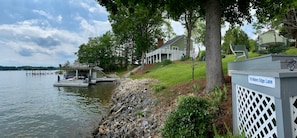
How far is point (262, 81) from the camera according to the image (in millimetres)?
2254

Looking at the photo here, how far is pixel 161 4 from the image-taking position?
6586 millimetres

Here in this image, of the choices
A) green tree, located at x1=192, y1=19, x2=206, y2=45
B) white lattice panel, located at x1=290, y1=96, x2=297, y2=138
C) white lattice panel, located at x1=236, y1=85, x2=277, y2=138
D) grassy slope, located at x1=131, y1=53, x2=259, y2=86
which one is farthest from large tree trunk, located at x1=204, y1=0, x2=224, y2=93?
green tree, located at x1=192, y1=19, x2=206, y2=45

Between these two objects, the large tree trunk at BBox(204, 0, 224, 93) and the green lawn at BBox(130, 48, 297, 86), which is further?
the green lawn at BBox(130, 48, 297, 86)

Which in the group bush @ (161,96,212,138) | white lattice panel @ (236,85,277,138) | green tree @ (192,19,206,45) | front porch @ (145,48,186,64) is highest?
green tree @ (192,19,206,45)

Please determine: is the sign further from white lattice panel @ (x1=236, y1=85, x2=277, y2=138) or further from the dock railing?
white lattice panel @ (x1=236, y1=85, x2=277, y2=138)

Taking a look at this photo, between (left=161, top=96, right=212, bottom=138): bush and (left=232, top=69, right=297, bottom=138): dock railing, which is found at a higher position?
(left=232, top=69, right=297, bottom=138): dock railing

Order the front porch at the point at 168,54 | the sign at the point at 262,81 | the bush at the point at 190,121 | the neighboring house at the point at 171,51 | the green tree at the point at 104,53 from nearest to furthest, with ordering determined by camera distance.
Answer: the sign at the point at 262,81, the bush at the point at 190,121, the front porch at the point at 168,54, the neighboring house at the point at 171,51, the green tree at the point at 104,53

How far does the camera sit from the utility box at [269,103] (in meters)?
1.91

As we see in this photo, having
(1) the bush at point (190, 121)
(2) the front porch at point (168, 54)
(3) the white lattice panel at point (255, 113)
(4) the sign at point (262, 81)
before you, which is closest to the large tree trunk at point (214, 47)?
(1) the bush at point (190, 121)

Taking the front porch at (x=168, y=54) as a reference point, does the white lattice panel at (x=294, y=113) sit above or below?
below

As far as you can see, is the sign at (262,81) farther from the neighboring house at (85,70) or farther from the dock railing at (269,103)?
the neighboring house at (85,70)

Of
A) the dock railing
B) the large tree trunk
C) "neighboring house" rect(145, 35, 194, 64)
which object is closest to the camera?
the dock railing

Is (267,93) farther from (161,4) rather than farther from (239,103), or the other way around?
(161,4)

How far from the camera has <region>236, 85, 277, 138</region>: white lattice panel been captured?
7.04 ft
